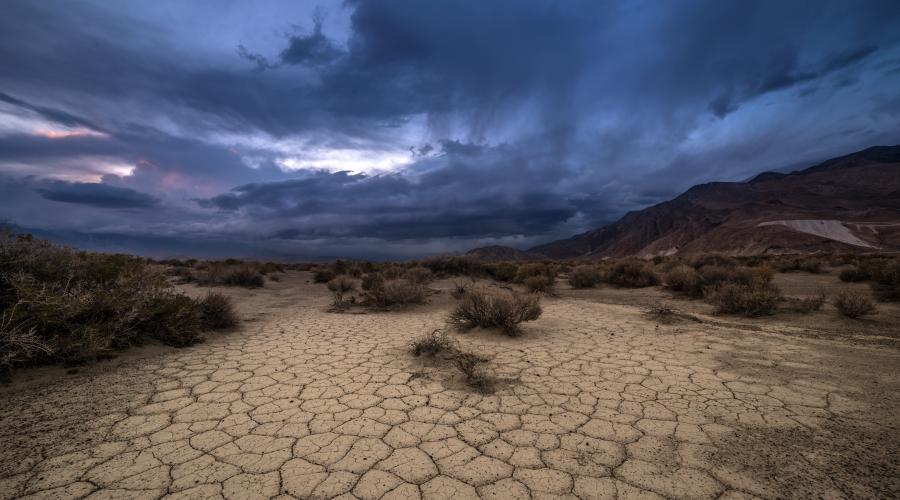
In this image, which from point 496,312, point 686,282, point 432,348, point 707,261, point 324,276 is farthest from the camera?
point 707,261

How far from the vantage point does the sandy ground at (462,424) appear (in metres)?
2.41

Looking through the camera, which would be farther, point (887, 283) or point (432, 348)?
point (887, 283)

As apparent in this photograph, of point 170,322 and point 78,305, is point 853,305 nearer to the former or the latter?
point 170,322

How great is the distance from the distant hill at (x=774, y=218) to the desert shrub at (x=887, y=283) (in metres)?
49.1

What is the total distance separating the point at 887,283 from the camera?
939 centimetres

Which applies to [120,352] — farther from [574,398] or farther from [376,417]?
[574,398]

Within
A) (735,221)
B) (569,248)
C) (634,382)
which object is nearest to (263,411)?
(634,382)

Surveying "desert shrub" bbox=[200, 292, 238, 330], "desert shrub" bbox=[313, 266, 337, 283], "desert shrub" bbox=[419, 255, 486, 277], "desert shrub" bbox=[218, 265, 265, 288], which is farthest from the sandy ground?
"desert shrub" bbox=[419, 255, 486, 277]

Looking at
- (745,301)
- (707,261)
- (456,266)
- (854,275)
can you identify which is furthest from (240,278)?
(707,261)

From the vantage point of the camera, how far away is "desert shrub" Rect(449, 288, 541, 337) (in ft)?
21.4

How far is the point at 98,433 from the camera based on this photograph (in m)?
3.02

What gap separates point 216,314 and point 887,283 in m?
15.7

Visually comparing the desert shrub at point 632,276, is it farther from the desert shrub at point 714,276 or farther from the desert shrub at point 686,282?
the desert shrub at point 714,276

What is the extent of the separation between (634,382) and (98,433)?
16.9 ft
